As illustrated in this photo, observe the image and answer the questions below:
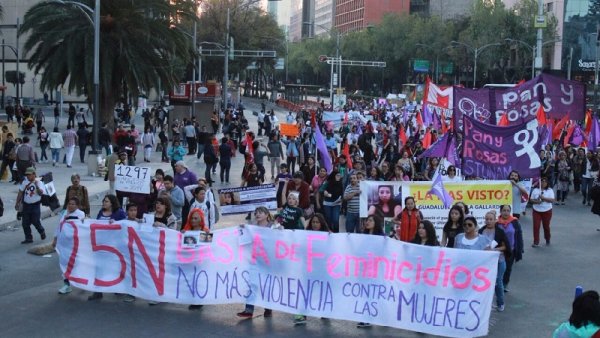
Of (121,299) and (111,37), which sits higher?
(111,37)

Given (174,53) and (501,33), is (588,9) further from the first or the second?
(174,53)

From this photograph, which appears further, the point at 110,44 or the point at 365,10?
the point at 365,10

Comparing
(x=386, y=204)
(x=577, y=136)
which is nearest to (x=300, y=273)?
(x=386, y=204)

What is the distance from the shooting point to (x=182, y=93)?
42281 millimetres

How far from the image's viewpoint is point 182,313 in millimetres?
9547

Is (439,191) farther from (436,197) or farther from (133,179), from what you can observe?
(133,179)

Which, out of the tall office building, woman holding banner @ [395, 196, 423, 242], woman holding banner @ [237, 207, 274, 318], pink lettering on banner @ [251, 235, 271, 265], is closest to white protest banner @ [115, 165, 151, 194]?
woman holding banner @ [237, 207, 274, 318]

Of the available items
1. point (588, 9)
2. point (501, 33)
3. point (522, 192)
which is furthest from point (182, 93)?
point (588, 9)

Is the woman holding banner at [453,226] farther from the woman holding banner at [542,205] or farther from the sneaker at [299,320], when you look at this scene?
the woman holding banner at [542,205]

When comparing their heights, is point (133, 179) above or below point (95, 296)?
above

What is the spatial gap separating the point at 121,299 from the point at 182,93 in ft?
108

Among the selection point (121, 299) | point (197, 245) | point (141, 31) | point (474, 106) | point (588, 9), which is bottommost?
point (121, 299)

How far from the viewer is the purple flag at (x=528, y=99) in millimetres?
16891

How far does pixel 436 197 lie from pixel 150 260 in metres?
5.19
